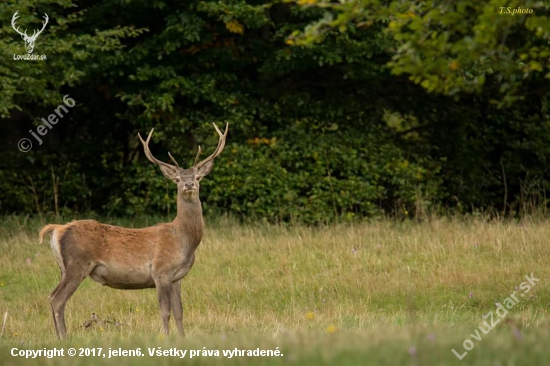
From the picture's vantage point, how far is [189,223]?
30.3 feet

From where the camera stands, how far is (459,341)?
5727 mm

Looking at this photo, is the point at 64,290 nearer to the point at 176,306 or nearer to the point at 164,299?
the point at 164,299

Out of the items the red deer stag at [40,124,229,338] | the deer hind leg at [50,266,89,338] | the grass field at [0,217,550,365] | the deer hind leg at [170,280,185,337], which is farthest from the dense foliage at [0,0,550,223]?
the deer hind leg at [170,280,185,337]

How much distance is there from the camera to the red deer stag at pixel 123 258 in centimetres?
895

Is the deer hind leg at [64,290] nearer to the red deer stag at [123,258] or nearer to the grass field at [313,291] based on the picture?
the red deer stag at [123,258]

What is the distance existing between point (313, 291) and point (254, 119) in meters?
7.00

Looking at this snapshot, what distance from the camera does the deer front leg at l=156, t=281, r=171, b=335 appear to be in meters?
8.84

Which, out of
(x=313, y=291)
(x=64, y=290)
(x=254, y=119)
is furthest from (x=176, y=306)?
(x=254, y=119)

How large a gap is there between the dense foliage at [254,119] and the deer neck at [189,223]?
6492 mm

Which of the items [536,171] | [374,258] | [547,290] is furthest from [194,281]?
[536,171]

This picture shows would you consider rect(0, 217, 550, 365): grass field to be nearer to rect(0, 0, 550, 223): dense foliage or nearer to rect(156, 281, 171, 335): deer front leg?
rect(156, 281, 171, 335): deer front leg

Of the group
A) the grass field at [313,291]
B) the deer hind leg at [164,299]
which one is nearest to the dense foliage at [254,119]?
the grass field at [313,291]

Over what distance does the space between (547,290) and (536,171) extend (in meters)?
8.87

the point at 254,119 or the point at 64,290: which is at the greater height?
the point at 254,119
